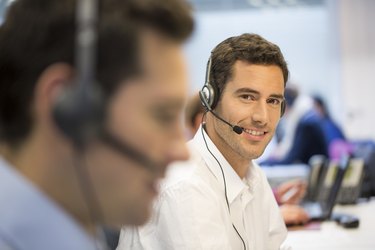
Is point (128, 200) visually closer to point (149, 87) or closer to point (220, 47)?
point (149, 87)

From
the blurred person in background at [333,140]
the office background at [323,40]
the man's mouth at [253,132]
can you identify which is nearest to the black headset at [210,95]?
the man's mouth at [253,132]

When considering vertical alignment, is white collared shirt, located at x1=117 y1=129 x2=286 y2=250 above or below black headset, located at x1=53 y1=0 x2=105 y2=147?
below

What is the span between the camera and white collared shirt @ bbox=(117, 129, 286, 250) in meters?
1.36

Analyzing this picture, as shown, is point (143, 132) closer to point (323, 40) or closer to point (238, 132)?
point (238, 132)

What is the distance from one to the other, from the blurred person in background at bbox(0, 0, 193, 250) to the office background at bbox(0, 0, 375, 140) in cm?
439

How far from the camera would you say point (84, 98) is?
59 cm

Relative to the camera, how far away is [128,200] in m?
0.65

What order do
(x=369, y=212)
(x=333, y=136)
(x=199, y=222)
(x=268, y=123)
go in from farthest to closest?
(x=333, y=136), (x=369, y=212), (x=268, y=123), (x=199, y=222)

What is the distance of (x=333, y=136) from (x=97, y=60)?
13.2 feet

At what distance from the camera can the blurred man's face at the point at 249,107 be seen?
1.61 metres

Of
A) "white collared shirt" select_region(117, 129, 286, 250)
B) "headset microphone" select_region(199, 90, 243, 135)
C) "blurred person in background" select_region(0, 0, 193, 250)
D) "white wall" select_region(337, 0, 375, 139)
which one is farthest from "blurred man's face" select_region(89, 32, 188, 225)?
"white wall" select_region(337, 0, 375, 139)

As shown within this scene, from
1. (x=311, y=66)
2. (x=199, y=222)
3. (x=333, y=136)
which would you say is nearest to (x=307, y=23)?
(x=311, y=66)

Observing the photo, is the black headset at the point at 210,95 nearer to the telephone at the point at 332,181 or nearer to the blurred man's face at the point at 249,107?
the blurred man's face at the point at 249,107

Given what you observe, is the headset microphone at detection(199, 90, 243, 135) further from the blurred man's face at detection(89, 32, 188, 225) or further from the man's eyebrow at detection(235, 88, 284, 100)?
the blurred man's face at detection(89, 32, 188, 225)
